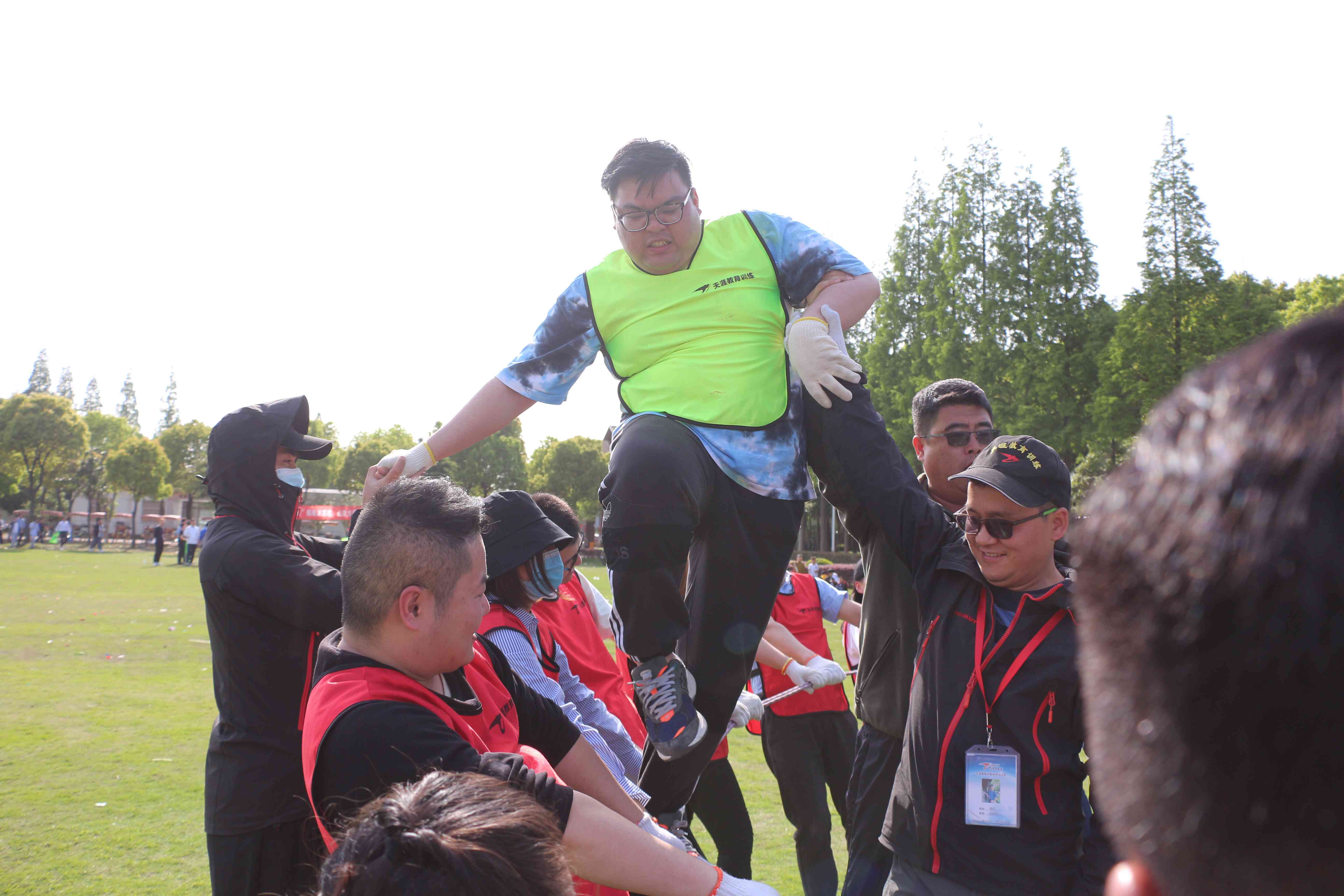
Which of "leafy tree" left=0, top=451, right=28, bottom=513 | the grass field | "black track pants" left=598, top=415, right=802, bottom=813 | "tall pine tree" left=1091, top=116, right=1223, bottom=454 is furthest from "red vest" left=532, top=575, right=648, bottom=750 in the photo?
"leafy tree" left=0, top=451, right=28, bottom=513

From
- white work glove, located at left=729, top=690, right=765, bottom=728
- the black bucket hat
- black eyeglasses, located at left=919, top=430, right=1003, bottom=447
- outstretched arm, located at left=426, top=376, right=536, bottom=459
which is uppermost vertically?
outstretched arm, located at left=426, top=376, right=536, bottom=459

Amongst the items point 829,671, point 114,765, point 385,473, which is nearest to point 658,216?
point 385,473

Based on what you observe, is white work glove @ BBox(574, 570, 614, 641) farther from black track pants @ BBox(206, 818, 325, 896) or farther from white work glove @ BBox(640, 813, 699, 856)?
white work glove @ BBox(640, 813, 699, 856)

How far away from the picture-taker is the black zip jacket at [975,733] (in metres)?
2.62

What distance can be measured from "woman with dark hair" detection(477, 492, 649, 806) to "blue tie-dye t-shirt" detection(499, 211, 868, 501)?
876 mm

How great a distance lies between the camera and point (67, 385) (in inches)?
3735

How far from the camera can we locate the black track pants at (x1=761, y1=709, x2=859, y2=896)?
560 cm

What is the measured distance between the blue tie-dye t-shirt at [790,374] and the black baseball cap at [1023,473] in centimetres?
58

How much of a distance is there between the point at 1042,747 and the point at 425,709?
5.90 ft

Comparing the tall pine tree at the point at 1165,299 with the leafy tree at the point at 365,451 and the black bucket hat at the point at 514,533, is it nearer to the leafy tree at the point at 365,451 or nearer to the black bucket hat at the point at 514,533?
the black bucket hat at the point at 514,533

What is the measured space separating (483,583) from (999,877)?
1732 mm

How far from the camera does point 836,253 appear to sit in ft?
11.0

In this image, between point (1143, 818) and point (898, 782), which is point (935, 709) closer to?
point (898, 782)

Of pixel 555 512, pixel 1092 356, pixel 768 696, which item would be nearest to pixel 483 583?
pixel 555 512
